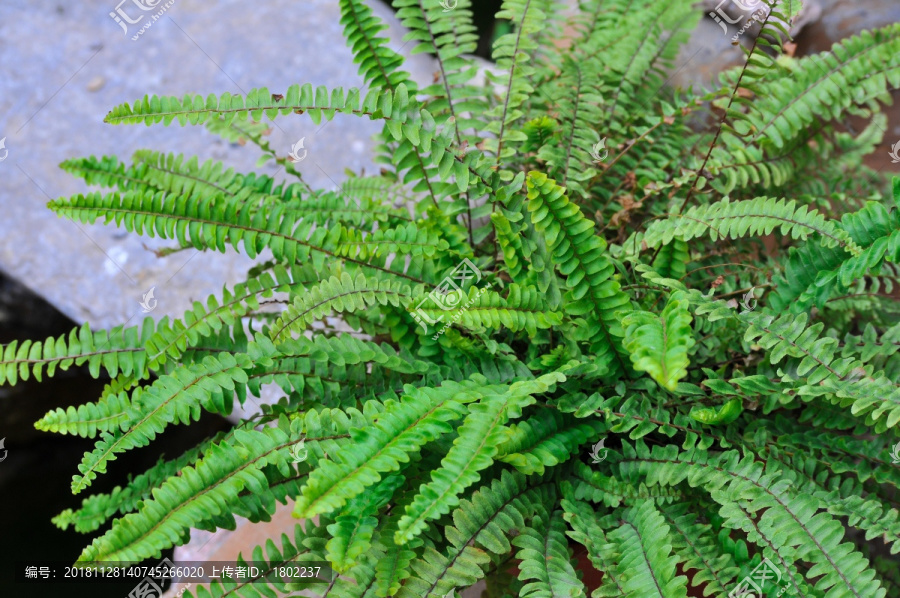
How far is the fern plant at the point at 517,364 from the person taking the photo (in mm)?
1266

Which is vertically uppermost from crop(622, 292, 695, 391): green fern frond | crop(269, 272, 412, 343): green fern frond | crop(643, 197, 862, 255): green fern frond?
crop(643, 197, 862, 255): green fern frond

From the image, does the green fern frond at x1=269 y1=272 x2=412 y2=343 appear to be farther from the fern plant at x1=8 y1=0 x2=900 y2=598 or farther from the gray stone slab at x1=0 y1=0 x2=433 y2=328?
the gray stone slab at x1=0 y1=0 x2=433 y2=328

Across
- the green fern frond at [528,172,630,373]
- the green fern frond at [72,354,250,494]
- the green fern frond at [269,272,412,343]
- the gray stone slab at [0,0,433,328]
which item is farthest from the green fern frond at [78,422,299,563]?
the gray stone slab at [0,0,433,328]

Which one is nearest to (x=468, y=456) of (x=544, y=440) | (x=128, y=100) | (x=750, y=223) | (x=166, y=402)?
(x=544, y=440)

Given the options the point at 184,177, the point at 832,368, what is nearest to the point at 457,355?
the point at 832,368

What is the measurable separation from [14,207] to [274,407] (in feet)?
6.28

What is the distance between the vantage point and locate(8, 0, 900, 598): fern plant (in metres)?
1.27

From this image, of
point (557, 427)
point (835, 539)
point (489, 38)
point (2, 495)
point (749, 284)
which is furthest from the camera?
point (489, 38)

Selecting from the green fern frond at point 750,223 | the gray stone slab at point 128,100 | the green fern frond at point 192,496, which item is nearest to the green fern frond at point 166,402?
the green fern frond at point 192,496

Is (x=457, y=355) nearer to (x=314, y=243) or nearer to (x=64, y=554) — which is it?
(x=314, y=243)

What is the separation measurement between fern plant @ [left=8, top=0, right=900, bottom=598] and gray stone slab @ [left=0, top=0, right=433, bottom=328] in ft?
3.00

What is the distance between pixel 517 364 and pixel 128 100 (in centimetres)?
231

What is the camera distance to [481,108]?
1730 millimetres

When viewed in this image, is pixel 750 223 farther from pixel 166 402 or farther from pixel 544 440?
pixel 166 402
